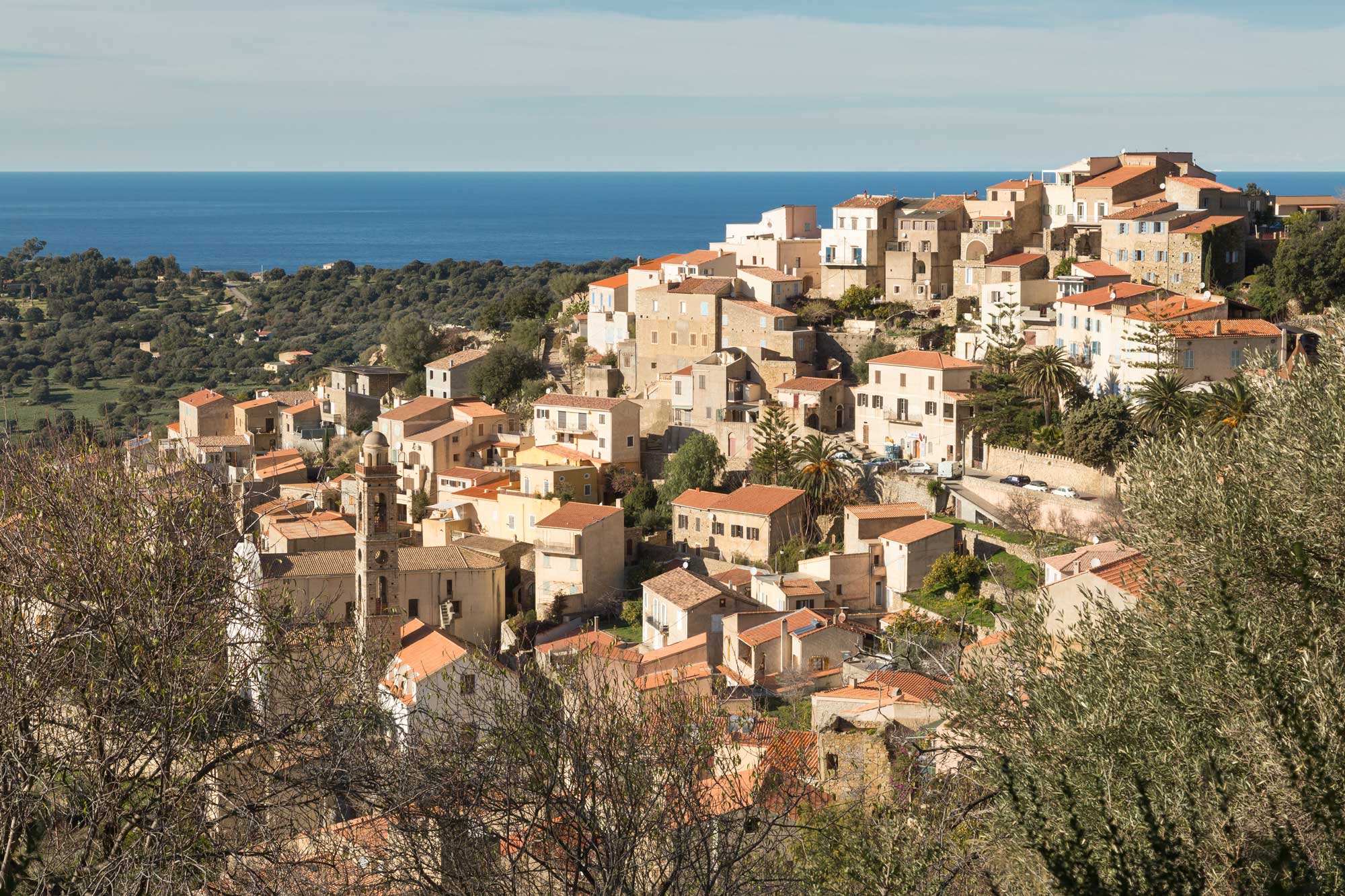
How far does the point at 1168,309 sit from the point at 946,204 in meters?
13.3

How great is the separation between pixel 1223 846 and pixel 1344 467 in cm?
347

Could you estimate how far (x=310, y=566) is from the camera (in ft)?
102

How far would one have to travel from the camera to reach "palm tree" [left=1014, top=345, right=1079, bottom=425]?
109ft

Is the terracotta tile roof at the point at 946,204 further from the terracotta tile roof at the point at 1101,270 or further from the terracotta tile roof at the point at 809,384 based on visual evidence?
the terracotta tile roof at the point at 809,384

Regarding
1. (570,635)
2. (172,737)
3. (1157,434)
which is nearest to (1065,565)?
(1157,434)

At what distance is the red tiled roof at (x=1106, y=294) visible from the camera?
116 ft

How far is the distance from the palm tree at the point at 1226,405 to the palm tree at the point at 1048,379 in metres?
4.32

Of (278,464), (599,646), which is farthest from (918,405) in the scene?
(278,464)

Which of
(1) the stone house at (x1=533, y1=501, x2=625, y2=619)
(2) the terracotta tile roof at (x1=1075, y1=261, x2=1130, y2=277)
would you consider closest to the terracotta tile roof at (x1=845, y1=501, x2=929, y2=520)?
(1) the stone house at (x1=533, y1=501, x2=625, y2=619)

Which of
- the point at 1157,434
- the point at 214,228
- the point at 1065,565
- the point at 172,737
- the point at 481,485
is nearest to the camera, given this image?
the point at 172,737

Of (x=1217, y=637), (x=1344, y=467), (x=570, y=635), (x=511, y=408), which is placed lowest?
(x=570, y=635)

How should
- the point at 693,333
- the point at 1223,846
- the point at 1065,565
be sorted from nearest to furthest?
the point at 1223,846 < the point at 1065,565 < the point at 693,333

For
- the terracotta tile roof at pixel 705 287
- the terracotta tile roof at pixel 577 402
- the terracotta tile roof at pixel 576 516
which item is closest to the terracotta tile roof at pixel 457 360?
the terracotta tile roof at pixel 705 287

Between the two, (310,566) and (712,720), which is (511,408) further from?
(712,720)
